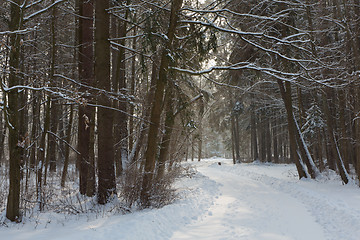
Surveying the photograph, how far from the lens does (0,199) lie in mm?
6984

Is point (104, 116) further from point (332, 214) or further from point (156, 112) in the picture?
point (332, 214)

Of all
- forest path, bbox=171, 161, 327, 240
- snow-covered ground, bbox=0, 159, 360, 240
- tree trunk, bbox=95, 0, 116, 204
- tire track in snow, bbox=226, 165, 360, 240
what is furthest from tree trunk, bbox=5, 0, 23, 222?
tire track in snow, bbox=226, 165, 360, 240

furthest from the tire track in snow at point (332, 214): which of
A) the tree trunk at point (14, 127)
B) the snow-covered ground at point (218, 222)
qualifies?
the tree trunk at point (14, 127)

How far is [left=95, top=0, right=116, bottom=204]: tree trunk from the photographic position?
7.28 meters

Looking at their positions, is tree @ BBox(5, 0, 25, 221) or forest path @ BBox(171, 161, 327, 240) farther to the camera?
forest path @ BBox(171, 161, 327, 240)

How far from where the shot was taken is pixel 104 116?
746cm

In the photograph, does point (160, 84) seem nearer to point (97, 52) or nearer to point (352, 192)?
point (97, 52)

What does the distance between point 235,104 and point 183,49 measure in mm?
22046

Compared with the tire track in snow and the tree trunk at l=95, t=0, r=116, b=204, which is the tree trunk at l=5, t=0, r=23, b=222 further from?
the tire track in snow

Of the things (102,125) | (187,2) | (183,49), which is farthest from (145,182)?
(187,2)

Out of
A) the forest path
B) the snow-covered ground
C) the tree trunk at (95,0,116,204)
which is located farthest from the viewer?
the tree trunk at (95,0,116,204)

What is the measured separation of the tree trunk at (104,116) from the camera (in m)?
7.28

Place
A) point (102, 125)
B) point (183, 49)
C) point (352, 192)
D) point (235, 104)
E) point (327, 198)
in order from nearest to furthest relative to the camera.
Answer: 1. point (102, 125)
2. point (183, 49)
3. point (327, 198)
4. point (352, 192)
5. point (235, 104)

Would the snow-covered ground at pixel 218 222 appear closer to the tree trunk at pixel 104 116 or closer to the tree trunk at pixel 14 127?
the tree trunk at pixel 14 127
